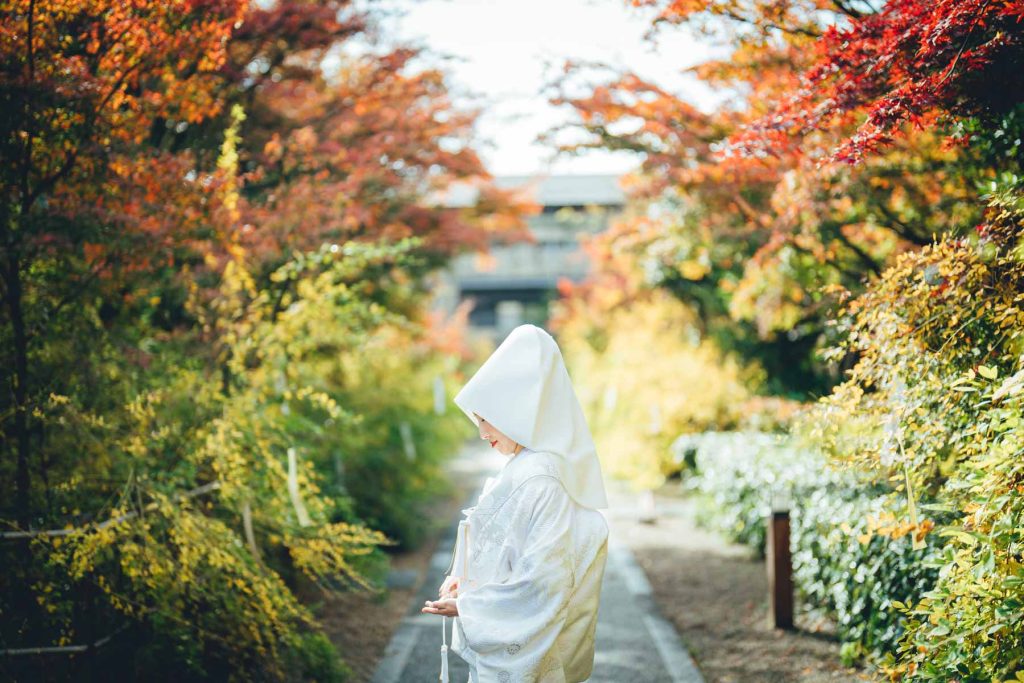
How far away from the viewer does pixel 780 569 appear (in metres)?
5.19

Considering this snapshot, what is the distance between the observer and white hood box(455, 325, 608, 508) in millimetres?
2637

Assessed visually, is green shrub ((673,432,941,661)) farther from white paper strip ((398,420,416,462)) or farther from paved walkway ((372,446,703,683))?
white paper strip ((398,420,416,462))

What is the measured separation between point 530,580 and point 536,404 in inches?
21.8

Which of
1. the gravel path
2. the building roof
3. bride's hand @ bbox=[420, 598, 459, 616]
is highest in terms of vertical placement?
the building roof

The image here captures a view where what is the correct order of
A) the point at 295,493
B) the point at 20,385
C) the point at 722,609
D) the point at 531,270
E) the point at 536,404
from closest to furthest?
the point at 536,404 < the point at 20,385 < the point at 295,493 < the point at 722,609 < the point at 531,270

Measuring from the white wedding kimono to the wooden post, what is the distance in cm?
282

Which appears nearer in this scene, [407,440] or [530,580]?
[530,580]

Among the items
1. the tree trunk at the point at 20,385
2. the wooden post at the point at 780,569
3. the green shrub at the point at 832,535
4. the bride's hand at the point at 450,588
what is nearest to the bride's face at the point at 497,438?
the bride's hand at the point at 450,588

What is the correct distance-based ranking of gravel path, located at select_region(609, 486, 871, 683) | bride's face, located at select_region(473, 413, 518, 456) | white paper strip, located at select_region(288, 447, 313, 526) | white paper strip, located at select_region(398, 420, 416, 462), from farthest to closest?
white paper strip, located at select_region(398, 420, 416, 462), gravel path, located at select_region(609, 486, 871, 683), white paper strip, located at select_region(288, 447, 313, 526), bride's face, located at select_region(473, 413, 518, 456)

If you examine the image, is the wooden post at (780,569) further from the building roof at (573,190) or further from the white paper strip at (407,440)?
the building roof at (573,190)

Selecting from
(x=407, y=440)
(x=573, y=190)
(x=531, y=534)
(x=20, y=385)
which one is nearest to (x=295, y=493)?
(x=20, y=385)

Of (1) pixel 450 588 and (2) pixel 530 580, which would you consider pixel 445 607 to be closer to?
(1) pixel 450 588

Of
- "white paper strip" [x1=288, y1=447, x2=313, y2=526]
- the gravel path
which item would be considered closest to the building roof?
the gravel path

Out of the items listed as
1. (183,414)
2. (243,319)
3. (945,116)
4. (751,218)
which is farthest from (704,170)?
(183,414)
